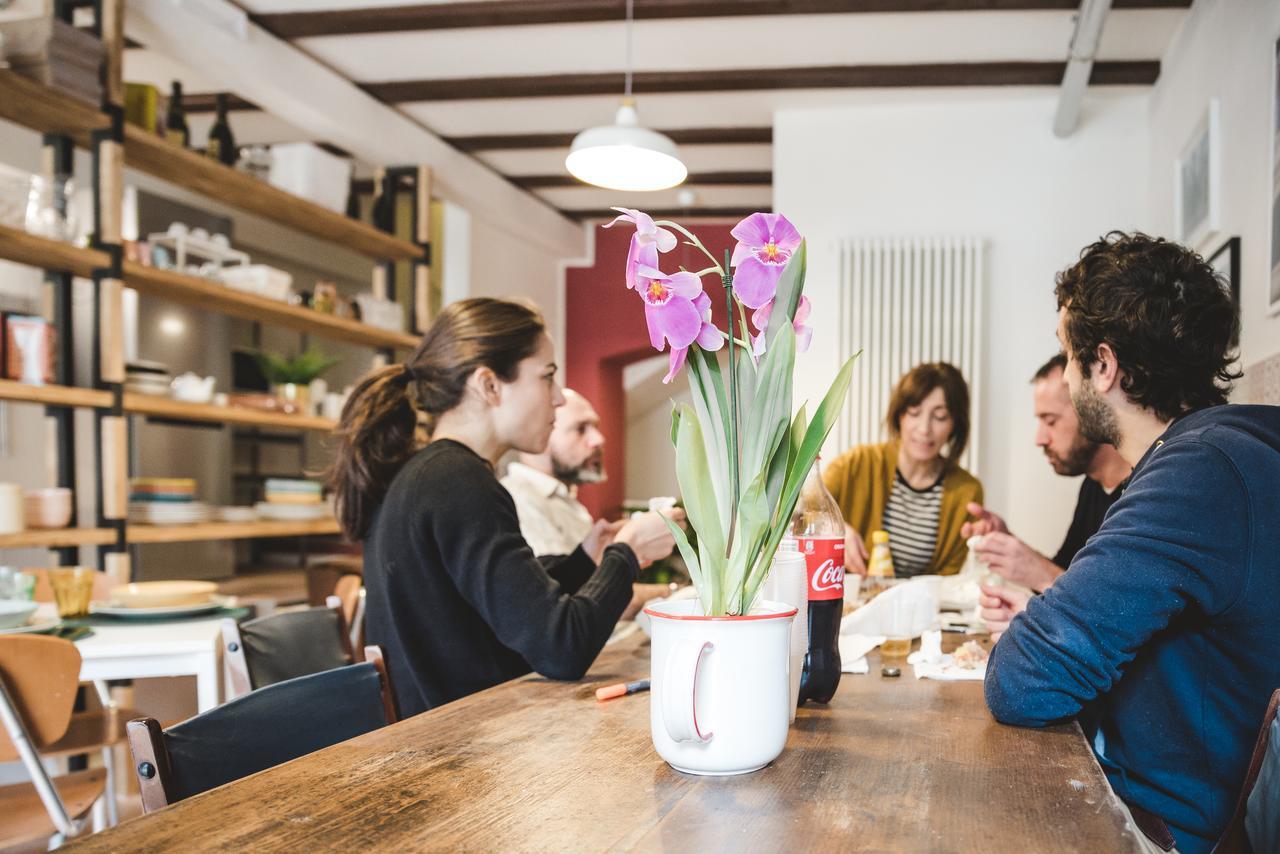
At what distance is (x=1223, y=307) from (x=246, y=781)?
56.2 inches

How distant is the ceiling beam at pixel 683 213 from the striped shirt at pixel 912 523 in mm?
3512

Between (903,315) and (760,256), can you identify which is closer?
(760,256)

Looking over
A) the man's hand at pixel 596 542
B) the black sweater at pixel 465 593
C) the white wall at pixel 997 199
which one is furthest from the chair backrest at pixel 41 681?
the white wall at pixel 997 199

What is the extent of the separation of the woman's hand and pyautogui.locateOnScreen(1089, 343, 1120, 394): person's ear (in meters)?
0.68

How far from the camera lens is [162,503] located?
342cm

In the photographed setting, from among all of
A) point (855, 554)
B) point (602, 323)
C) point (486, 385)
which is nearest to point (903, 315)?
point (855, 554)

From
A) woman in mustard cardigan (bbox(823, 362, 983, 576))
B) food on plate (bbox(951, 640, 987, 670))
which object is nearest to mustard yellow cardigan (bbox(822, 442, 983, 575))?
woman in mustard cardigan (bbox(823, 362, 983, 576))

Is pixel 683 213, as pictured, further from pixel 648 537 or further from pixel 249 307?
pixel 648 537

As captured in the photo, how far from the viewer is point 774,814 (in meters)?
0.78

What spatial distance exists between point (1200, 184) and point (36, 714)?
370cm

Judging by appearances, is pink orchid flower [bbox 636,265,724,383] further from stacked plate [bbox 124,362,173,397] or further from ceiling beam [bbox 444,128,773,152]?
ceiling beam [bbox 444,128,773,152]

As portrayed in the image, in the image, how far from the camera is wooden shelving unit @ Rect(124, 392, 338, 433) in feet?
10.7

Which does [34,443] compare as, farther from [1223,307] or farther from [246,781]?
[1223,307]

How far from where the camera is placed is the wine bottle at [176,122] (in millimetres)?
3520
